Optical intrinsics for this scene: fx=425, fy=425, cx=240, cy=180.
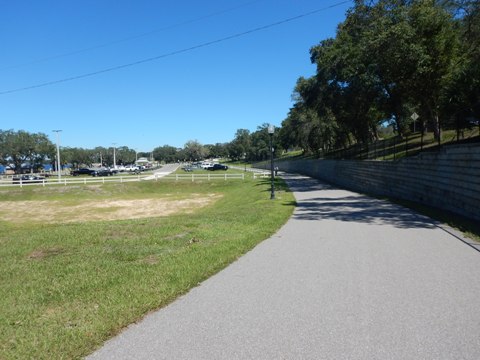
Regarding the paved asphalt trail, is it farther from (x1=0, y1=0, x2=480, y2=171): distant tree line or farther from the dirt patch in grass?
the dirt patch in grass

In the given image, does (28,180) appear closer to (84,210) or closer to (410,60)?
(84,210)

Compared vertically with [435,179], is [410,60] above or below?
above

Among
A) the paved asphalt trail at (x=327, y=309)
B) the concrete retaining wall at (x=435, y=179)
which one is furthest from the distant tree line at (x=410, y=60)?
the paved asphalt trail at (x=327, y=309)

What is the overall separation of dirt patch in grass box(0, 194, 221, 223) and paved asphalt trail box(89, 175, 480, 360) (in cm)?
2012

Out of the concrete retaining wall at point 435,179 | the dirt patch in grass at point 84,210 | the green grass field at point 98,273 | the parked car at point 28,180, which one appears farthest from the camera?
the parked car at point 28,180

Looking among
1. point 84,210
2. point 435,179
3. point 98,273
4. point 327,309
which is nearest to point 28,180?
point 84,210

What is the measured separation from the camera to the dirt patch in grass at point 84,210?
91.2 feet

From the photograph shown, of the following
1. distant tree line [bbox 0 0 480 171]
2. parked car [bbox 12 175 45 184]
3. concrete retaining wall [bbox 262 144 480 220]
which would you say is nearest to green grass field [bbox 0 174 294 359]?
concrete retaining wall [bbox 262 144 480 220]

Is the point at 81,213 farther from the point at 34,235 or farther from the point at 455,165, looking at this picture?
the point at 455,165

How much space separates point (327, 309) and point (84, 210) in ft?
100

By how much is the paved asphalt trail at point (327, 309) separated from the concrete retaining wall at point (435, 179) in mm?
4395

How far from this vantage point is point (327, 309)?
5.02 m

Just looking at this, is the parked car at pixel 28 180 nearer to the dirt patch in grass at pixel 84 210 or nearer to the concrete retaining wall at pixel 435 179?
the dirt patch in grass at pixel 84 210

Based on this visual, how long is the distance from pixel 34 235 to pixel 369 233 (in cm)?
840
